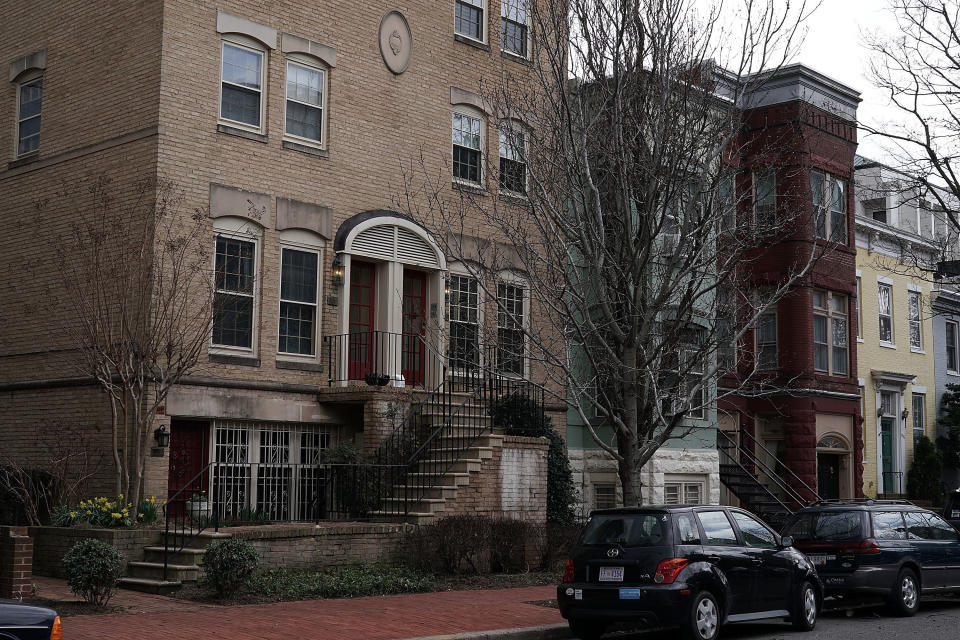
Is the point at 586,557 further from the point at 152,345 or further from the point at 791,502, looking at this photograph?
the point at 791,502

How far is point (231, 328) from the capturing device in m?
18.4

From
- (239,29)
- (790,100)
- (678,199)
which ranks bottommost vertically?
(678,199)

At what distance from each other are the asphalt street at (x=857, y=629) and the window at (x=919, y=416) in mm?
20967

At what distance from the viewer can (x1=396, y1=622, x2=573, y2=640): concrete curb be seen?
11.8 m

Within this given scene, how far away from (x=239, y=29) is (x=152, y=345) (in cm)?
579

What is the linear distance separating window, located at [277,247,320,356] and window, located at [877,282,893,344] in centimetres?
2038

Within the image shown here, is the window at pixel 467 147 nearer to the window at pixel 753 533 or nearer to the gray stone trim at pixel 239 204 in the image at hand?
the gray stone trim at pixel 239 204

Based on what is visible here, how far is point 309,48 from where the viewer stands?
19.8 metres

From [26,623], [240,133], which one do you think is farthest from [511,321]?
[26,623]

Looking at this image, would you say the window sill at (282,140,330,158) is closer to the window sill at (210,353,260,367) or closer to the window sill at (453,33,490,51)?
the window sill at (210,353,260,367)

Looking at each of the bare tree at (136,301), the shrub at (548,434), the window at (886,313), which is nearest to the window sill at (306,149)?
the bare tree at (136,301)

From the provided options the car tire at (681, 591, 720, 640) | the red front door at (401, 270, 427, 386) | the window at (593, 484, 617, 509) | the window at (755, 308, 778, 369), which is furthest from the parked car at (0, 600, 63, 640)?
the window at (755, 308, 778, 369)

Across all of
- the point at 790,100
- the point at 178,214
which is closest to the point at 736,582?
the point at 178,214

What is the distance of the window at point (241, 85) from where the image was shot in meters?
18.8
